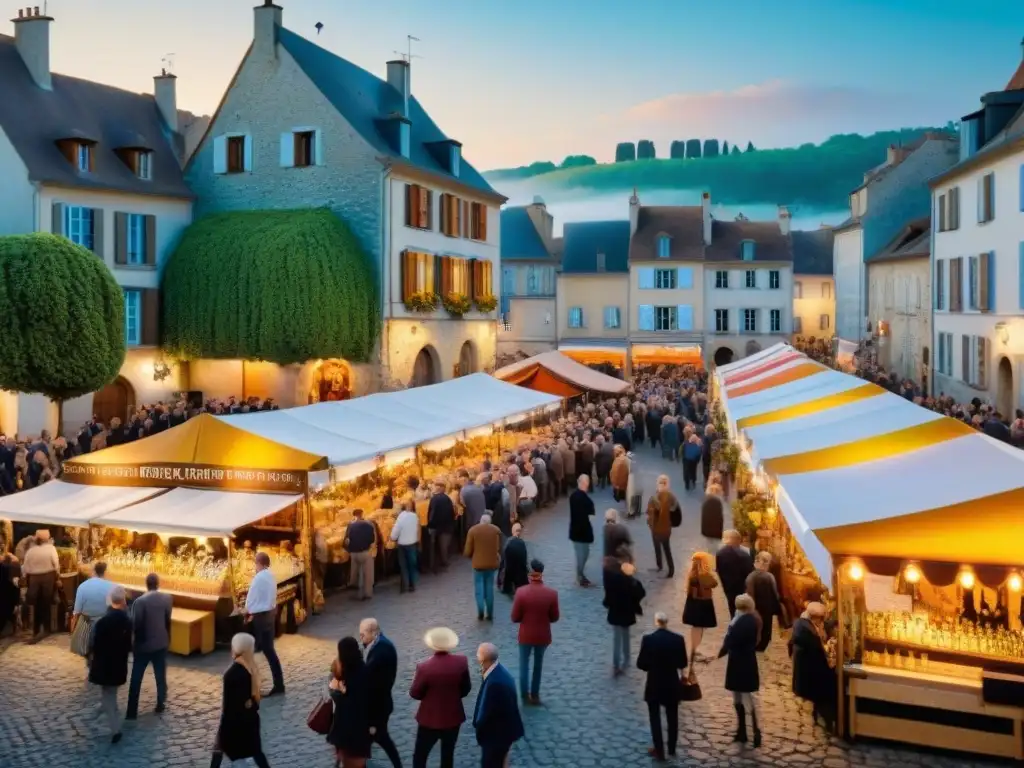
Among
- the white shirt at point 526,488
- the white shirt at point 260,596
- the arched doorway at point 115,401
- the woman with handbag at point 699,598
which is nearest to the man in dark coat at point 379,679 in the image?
the white shirt at point 260,596

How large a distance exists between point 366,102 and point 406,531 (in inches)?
924

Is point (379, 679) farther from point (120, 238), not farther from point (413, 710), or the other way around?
point (120, 238)

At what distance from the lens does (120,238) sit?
28.5 m

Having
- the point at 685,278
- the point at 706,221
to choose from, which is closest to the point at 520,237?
the point at 685,278

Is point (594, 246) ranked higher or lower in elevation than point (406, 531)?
higher

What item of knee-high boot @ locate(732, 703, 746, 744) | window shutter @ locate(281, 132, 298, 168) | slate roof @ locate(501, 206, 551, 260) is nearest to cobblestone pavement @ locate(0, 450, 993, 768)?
knee-high boot @ locate(732, 703, 746, 744)

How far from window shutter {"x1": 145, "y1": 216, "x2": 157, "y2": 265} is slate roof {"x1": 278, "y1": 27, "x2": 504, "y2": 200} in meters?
6.56

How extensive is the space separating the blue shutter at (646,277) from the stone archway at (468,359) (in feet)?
57.0

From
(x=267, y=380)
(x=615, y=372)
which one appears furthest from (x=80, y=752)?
(x=615, y=372)

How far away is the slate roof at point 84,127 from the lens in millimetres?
26453

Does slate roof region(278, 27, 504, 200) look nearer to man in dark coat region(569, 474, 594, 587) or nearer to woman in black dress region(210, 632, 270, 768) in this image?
man in dark coat region(569, 474, 594, 587)

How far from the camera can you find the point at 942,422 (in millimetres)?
10797

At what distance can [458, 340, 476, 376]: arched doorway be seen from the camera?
117 ft

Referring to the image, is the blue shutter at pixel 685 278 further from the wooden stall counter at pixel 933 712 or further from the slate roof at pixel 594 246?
the wooden stall counter at pixel 933 712
